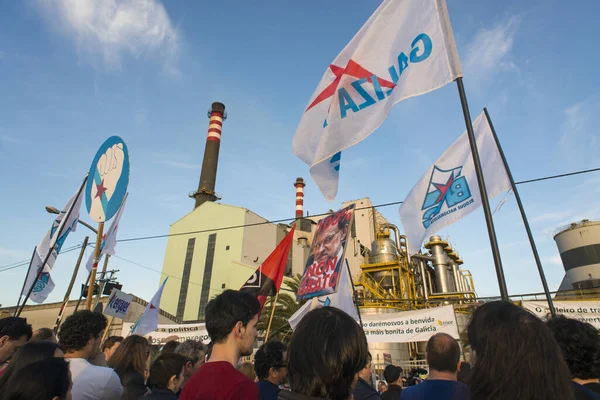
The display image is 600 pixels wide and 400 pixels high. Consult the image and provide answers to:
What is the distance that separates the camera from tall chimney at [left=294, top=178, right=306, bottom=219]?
45.5 metres

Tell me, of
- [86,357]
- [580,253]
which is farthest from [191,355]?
[580,253]

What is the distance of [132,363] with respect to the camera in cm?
370

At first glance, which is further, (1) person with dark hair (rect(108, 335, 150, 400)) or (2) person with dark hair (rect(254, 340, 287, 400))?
(1) person with dark hair (rect(108, 335, 150, 400))

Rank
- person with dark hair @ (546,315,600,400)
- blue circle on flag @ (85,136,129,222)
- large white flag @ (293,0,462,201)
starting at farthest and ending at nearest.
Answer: blue circle on flag @ (85,136,129,222)
large white flag @ (293,0,462,201)
person with dark hair @ (546,315,600,400)

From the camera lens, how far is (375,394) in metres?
2.68

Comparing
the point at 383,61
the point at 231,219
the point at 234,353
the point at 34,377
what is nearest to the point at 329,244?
the point at 383,61

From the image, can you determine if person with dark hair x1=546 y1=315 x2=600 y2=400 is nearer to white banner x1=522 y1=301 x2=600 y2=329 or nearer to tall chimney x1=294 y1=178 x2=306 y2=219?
white banner x1=522 y1=301 x2=600 y2=329

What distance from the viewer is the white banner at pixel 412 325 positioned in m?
9.53

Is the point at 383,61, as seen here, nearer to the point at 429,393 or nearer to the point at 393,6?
the point at 393,6

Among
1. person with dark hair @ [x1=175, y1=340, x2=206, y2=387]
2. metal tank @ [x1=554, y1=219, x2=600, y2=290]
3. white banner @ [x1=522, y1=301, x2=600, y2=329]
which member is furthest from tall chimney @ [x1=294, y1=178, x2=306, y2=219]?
person with dark hair @ [x1=175, y1=340, x2=206, y2=387]

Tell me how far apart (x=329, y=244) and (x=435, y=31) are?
4.64 m

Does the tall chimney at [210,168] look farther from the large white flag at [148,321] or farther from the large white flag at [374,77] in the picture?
the large white flag at [374,77]

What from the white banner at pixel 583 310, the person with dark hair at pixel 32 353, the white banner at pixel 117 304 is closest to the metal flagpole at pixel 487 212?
the person with dark hair at pixel 32 353

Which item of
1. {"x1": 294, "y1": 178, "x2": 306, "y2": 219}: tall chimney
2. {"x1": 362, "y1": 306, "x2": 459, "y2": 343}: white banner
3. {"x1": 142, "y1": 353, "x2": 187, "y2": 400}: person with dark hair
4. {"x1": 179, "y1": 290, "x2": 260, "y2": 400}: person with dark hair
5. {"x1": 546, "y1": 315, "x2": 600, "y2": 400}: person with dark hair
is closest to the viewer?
{"x1": 179, "y1": 290, "x2": 260, "y2": 400}: person with dark hair
